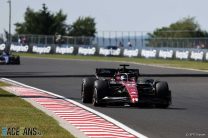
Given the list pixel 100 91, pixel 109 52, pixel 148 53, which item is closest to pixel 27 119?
pixel 100 91

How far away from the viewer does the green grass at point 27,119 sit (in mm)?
11852

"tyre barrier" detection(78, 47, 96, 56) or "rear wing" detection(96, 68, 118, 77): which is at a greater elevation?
"rear wing" detection(96, 68, 118, 77)

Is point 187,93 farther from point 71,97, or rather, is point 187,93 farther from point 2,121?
point 2,121

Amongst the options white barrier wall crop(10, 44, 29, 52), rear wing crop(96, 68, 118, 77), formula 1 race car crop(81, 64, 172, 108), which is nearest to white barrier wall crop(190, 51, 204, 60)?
white barrier wall crop(10, 44, 29, 52)

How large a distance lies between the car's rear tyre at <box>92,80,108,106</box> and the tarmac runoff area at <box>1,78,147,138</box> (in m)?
0.40

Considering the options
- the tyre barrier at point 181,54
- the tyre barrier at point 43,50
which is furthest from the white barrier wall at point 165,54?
the tyre barrier at point 43,50

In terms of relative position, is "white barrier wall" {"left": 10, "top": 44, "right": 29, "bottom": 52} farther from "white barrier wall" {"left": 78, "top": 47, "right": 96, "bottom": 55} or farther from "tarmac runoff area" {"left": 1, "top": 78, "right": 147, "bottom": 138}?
"tarmac runoff area" {"left": 1, "top": 78, "right": 147, "bottom": 138}

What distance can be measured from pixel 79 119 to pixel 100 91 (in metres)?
3.11

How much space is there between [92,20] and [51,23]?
642 inches

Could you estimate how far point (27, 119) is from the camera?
13.5 meters

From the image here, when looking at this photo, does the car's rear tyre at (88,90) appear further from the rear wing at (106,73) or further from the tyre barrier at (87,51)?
the tyre barrier at (87,51)

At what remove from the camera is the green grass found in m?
11.9

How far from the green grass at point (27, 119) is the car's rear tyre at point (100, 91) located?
5.19 feet

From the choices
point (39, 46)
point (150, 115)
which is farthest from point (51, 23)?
point (150, 115)
